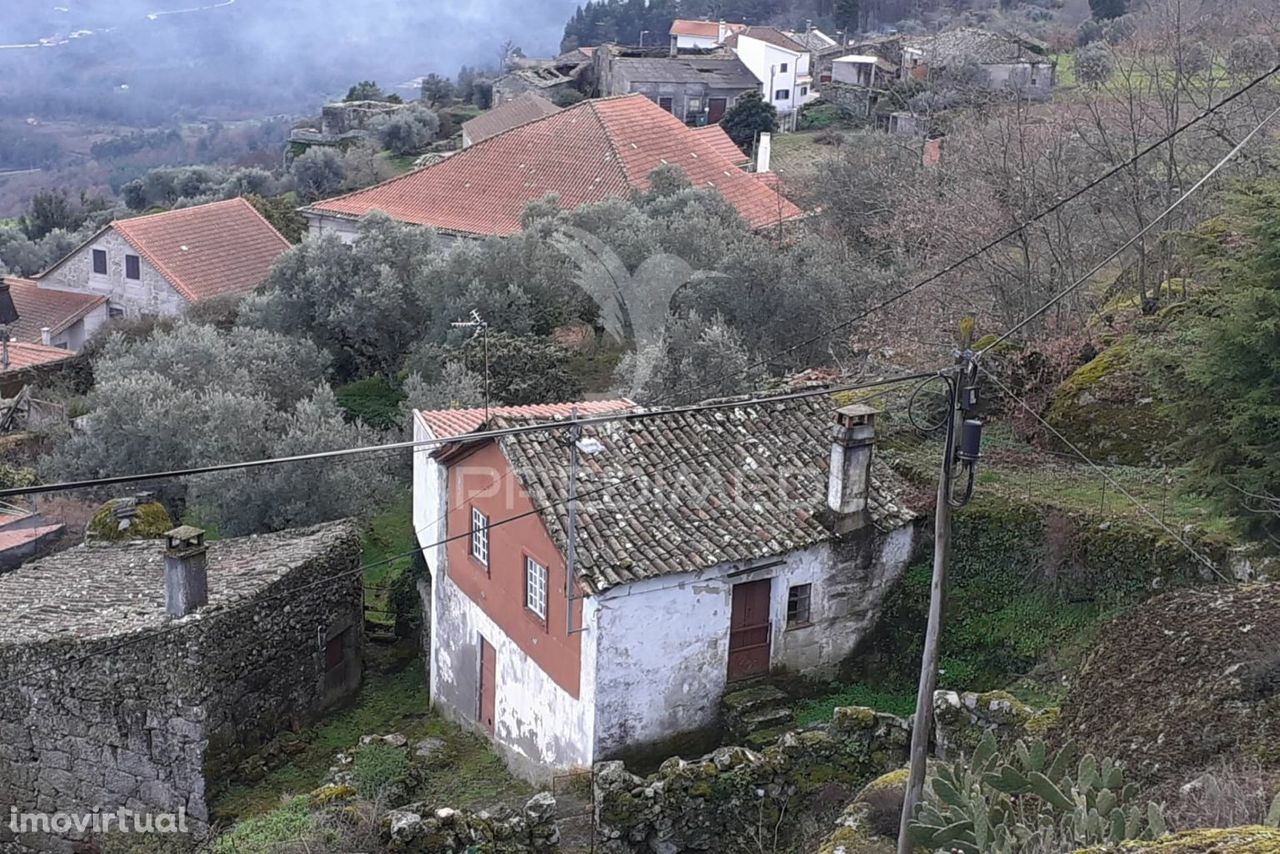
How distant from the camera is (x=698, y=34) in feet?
260

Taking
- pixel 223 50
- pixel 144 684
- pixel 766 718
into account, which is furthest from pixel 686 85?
pixel 223 50

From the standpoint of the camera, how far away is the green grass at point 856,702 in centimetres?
1406

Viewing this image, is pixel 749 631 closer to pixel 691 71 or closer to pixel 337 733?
pixel 337 733

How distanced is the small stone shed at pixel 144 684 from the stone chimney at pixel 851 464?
6.91 m

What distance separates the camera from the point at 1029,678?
1347 centimetres

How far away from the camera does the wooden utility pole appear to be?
804cm

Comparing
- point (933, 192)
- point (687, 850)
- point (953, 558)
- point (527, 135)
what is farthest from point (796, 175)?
point (687, 850)

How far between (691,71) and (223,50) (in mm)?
57562

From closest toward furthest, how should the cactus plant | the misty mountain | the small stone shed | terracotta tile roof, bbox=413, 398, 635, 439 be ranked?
1. the cactus plant
2. the small stone shed
3. terracotta tile roof, bbox=413, 398, 635, 439
4. the misty mountain

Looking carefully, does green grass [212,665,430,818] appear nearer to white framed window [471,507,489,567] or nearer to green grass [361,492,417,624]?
green grass [361,492,417,624]

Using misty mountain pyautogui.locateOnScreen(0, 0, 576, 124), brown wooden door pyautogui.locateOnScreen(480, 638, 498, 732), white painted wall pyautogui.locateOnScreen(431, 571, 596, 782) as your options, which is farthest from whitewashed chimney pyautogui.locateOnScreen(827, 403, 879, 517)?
misty mountain pyautogui.locateOnScreen(0, 0, 576, 124)

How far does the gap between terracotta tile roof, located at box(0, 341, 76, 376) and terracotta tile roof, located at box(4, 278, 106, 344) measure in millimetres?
4321

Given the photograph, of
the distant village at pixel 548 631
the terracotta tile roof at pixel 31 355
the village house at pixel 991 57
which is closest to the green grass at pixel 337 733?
the distant village at pixel 548 631

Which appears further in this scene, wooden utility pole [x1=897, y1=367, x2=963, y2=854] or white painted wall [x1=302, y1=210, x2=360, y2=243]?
white painted wall [x1=302, y1=210, x2=360, y2=243]
